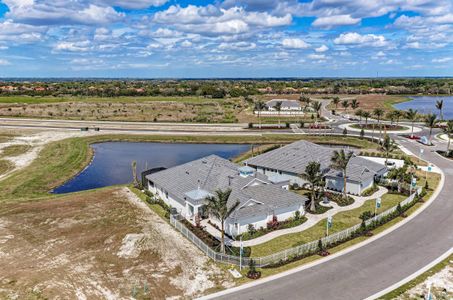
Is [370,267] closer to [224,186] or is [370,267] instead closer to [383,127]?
[224,186]

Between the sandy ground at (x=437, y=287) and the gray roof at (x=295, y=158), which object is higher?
the gray roof at (x=295, y=158)

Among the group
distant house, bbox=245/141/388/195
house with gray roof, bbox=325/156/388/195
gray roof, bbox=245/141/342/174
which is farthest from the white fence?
gray roof, bbox=245/141/342/174

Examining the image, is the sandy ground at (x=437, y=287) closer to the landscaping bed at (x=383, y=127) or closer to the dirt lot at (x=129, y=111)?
the landscaping bed at (x=383, y=127)

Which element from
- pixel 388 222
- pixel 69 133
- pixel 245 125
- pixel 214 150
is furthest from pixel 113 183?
pixel 245 125

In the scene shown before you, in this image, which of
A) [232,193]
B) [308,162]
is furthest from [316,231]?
[308,162]

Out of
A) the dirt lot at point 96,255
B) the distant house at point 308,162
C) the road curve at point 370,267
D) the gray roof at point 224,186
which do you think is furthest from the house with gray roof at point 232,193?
the road curve at point 370,267

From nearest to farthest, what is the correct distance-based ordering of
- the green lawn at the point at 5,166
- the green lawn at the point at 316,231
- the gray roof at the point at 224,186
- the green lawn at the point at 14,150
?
the green lawn at the point at 316,231, the gray roof at the point at 224,186, the green lawn at the point at 5,166, the green lawn at the point at 14,150

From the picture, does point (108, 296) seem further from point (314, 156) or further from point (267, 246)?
point (314, 156)
